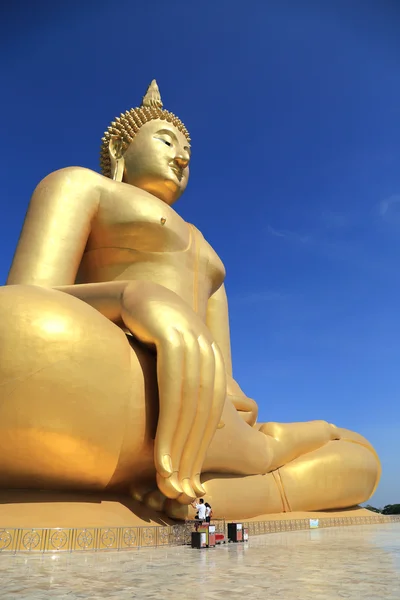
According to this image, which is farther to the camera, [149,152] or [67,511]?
[149,152]

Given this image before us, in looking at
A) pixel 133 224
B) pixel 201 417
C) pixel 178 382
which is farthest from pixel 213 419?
pixel 133 224

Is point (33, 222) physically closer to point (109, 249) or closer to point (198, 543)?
point (109, 249)

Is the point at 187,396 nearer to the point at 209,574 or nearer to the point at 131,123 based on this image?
the point at 209,574

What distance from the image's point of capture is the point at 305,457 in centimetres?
765

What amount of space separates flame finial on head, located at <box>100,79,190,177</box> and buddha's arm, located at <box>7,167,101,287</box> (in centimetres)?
169

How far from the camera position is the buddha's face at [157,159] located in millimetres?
8242

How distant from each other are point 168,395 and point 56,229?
264 centimetres

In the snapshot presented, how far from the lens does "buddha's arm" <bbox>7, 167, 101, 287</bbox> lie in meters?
6.21

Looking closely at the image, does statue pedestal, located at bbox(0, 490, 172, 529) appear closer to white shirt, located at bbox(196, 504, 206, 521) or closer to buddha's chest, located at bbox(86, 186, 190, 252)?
white shirt, located at bbox(196, 504, 206, 521)

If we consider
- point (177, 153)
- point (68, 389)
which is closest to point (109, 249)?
point (177, 153)

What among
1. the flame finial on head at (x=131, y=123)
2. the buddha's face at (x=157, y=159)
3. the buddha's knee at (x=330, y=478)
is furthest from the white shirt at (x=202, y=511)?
Answer: the flame finial on head at (x=131, y=123)

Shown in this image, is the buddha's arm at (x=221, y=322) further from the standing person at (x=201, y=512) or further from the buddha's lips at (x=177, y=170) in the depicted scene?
the standing person at (x=201, y=512)

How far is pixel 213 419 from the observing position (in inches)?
217

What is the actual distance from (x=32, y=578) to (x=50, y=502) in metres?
1.91
